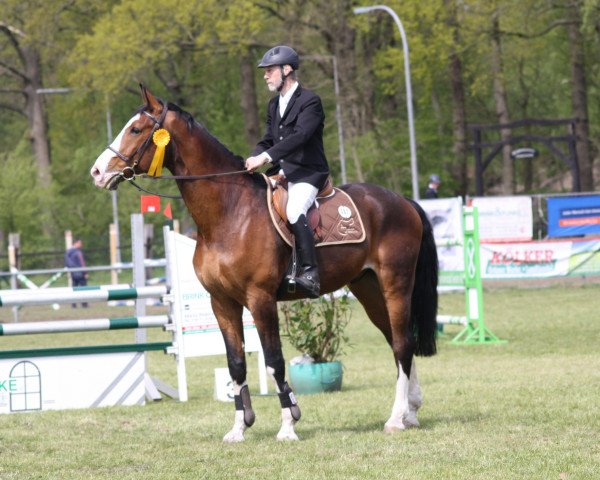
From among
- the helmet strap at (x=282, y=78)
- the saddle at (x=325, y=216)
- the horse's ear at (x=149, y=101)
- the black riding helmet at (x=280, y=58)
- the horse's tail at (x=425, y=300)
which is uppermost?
the black riding helmet at (x=280, y=58)

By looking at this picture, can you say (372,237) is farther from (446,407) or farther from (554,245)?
(554,245)

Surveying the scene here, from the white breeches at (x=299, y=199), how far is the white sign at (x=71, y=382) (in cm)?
352

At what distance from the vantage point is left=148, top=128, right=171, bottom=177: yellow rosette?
8.48 m

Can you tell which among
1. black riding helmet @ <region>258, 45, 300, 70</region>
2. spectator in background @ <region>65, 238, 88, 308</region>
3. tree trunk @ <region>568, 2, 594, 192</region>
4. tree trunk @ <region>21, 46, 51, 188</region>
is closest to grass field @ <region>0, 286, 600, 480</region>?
black riding helmet @ <region>258, 45, 300, 70</region>

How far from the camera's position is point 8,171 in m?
42.7

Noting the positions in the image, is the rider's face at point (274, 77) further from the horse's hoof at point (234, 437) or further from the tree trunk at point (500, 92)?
the tree trunk at point (500, 92)

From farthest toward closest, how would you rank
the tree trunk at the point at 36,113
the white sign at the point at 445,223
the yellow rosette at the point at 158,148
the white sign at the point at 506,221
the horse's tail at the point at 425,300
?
the tree trunk at the point at 36,113 → the white sign at the point at 506,221 → the white sign at the point at 445,223 → the horse's tail at the point at 425,300 → the yellow rosette at the point at 158,148

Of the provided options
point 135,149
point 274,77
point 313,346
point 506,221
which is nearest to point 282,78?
point 274,77

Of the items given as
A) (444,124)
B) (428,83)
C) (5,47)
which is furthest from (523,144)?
(5,47)

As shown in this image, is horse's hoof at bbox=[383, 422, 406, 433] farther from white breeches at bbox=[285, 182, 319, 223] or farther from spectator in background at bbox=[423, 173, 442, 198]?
spectator in background at bbox=[423, 173, 442, 198]

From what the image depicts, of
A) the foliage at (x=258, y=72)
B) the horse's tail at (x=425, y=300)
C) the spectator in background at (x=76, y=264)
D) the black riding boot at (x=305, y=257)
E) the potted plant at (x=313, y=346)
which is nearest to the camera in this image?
the black riding boot at (x=305, y=257)

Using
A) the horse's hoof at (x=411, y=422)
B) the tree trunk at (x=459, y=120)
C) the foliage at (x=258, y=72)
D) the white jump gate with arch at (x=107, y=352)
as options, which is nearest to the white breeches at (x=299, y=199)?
the horse's hoof at (x=411, y=422)

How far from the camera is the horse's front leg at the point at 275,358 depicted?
8.39m

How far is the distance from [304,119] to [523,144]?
45472 millimetres
